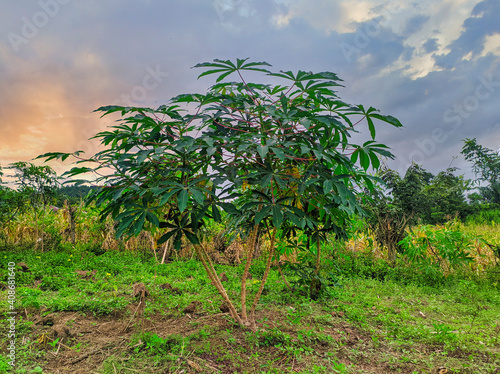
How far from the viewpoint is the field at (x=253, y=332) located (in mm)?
2178

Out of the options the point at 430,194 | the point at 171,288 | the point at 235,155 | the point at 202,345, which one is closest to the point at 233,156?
the point at 235,155

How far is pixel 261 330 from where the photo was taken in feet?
8.48

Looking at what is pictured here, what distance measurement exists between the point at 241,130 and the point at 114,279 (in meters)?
3.58

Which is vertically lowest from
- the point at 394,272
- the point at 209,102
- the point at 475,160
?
the point at 394,272

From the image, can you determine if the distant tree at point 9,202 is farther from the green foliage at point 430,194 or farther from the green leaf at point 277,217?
the green foliage at point 430,194

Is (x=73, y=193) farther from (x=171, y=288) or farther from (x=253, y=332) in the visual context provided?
(x=253, y=332)

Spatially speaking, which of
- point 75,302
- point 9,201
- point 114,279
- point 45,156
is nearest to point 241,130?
point 45,156

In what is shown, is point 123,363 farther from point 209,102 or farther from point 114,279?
point 114,279

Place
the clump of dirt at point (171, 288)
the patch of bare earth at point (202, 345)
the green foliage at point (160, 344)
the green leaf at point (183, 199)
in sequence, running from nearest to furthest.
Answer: the green leaf at point (183, 199) < the patch of bare earth at point (202, 345) < the green foliage at point (160, 344) < the clump of dirt at point (171, 288)

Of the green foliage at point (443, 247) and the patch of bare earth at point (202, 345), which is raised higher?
the green foliage at point (443, 247)

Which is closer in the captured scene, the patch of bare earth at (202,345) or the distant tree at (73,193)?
the patch of bare earth at (202,345)

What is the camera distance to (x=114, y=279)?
4570mm

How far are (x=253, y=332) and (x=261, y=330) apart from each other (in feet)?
0.27

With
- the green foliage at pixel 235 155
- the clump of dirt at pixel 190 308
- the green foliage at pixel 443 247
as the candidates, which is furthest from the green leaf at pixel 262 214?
the green foliage at pixel 443 247
